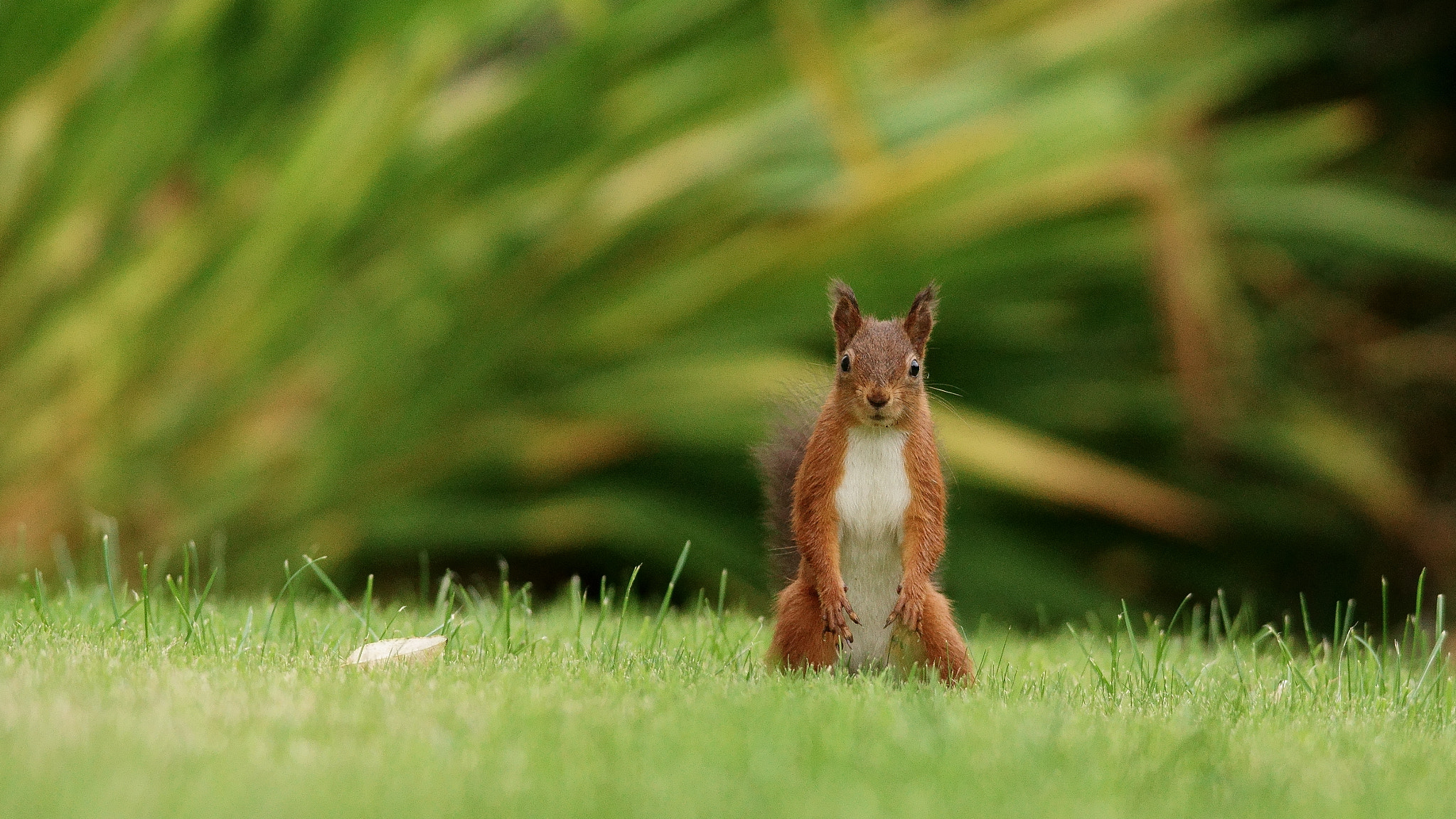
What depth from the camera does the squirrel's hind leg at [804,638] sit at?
2.01 metres

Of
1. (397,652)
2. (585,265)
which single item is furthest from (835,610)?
(585,265)

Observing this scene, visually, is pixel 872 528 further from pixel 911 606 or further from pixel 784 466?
pixel 784 466

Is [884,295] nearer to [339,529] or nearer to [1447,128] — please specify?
[339,529]

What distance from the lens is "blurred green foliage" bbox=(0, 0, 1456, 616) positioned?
3.57 meters

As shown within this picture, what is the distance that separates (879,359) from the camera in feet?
6.52

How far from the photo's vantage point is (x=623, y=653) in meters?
2.23

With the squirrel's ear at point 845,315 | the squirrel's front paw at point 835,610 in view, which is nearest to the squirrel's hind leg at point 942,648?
the squirrel's front paw at point 835,610

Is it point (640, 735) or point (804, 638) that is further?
point (804, 638)

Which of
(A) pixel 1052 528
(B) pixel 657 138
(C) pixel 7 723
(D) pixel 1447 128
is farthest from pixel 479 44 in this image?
(D) pixel 1447 128

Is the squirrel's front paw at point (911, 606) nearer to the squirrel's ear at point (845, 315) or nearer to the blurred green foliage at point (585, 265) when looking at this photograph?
the squirrel's ear at point (845, 315)

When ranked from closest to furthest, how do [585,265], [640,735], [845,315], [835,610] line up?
1. [640,735]
2. [835,610]
3. [845,315]
4. [585,265]

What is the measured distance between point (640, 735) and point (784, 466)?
2.74ft

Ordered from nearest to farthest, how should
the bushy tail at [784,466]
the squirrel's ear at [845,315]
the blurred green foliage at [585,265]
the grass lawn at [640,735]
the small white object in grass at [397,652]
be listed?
1. the grass lawn at [640,735]
2. the small white object in grass at [397,652]
3. the squirrel's ear at [845,315]
4. the bushy tail at [784,466]
5. the blurred green foliage at [585,265]

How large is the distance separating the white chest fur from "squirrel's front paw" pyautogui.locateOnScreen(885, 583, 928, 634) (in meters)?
0.05
